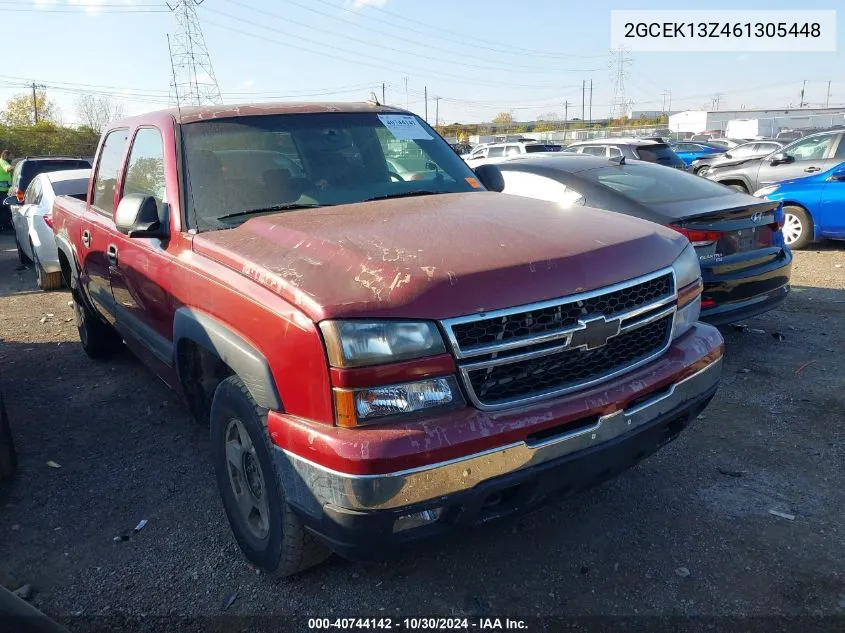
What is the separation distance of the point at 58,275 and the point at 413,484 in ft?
27.3

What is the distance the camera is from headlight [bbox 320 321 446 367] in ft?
6.67

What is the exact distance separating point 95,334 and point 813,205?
8.79 meters

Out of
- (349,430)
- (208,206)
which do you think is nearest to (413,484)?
(349,430)

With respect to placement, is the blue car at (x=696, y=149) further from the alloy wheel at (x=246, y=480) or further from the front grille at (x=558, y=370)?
the alloy wheel at (x=246, y=480)

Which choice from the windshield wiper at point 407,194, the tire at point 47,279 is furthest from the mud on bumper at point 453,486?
the tire at point 47,279

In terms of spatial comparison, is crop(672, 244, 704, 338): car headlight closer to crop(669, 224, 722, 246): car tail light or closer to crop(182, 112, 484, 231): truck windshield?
crop(182, 112, 484, 231): truck windshield

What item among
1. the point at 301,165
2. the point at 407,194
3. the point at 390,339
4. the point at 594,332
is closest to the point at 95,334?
the point at 301,165

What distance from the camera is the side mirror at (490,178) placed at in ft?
13.1

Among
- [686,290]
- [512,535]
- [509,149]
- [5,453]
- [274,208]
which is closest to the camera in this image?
[686,290]

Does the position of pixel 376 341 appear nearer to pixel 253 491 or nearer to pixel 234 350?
pixel 234 350

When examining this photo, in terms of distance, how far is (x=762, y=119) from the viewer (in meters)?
49.1

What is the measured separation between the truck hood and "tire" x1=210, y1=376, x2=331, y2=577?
504 millimetres

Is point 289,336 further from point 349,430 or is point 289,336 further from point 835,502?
point 835,502

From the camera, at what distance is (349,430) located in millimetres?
2057
